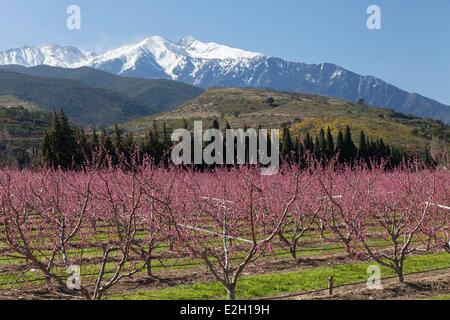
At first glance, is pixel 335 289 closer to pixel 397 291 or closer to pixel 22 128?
pixel 397 291

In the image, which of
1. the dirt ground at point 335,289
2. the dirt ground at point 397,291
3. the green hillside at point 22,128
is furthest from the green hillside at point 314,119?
the dirt ground at point 397,291

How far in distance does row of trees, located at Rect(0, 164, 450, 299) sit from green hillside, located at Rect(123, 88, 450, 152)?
92.6 m

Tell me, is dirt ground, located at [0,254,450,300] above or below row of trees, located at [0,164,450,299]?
below

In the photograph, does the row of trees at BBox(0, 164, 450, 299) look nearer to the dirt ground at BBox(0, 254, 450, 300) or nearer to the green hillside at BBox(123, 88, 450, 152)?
the dirt ground at BBox(0, 254, 450, 300)

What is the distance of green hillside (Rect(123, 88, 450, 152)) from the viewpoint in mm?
121688

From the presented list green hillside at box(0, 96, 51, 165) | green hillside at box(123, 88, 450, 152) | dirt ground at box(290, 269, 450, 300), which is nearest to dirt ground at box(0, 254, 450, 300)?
dirt ground at box(290, 269, 450, 300)

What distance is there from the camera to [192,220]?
49.8 ft

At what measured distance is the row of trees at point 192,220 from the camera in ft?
30.9

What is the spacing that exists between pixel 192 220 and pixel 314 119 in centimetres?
12024

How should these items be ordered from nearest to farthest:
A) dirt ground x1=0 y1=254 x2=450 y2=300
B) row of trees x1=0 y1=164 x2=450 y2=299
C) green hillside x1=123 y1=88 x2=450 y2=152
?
1. row of trees x1=0 y1=164 x2=450 y2=299
2. dirt ground x1=0 y1=254 x2=450 y2=300
3. green hillside x1=123 y1=88 x2=450 y2=152

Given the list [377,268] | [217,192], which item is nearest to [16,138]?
[217,192]

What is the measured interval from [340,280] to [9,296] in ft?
28.3

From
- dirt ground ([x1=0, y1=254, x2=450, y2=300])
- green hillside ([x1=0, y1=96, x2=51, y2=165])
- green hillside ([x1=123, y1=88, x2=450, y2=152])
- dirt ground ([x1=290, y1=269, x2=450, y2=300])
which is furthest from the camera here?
green hillside ([x1=123, y1=88, x2=450, y2=152])

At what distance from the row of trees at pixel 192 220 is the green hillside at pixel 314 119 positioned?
92649 millimetres
